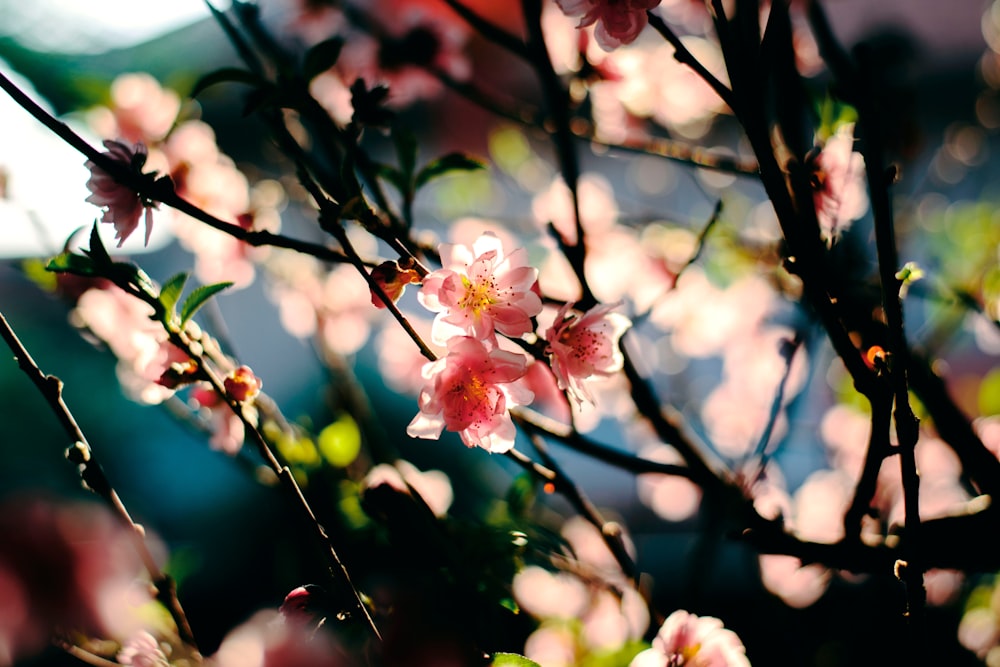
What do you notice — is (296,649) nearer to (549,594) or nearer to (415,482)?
(415,482)

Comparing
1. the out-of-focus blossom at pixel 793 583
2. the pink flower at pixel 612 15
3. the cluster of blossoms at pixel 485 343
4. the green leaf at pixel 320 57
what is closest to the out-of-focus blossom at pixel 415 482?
the cluster of blossoms at pixel 485 343

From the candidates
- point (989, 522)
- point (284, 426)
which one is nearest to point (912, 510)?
point (989, 522)

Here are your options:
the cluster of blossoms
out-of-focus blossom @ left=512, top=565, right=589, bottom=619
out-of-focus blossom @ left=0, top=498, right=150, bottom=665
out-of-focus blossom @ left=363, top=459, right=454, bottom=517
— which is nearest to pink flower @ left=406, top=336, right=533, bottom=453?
the cluster of blossoms

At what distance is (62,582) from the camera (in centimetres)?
126

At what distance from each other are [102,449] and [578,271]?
3.96m

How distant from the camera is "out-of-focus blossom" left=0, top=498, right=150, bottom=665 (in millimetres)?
1093

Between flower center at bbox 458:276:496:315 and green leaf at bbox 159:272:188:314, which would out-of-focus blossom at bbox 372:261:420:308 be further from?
green leaf at bbox 159:272:188:314

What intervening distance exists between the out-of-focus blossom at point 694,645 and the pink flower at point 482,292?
44 cm

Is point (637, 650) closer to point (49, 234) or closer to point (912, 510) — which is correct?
point (912, 510)

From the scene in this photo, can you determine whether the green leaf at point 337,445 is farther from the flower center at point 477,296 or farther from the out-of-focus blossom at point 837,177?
the out-of-focus blossom at point 837,177

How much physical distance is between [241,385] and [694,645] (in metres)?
0.65

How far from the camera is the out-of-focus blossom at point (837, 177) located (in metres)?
0.84

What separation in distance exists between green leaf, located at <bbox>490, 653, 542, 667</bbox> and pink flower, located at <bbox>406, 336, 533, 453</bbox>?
22 cm

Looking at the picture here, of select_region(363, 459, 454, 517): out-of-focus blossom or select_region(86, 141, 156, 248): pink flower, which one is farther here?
select_region(363, 459, 454, 517): out-of-focus blossom
